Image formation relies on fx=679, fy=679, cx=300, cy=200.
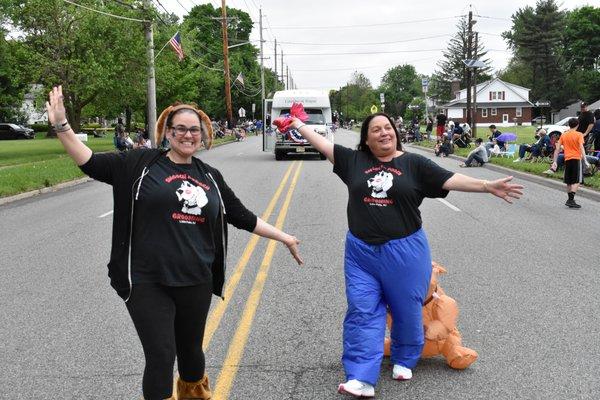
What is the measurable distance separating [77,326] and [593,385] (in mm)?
4000

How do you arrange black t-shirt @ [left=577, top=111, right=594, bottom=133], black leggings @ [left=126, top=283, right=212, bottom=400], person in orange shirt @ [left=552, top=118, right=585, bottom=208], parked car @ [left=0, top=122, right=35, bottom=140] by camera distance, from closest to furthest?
1. black leggings @ [left=126, top=283, right=212, bottom=400]
2. person in orange shirt @ [left=552, top=118, right=585, bottom=208]
3. black t-shirt @ [left=577, top=111, right=594, bottom=133]
4. parked car @ [left=0, top=122, right=35, bottom=140]

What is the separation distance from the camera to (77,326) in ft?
18.8

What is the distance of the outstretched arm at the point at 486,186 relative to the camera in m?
4.23

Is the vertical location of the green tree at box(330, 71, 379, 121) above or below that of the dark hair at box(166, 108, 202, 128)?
above

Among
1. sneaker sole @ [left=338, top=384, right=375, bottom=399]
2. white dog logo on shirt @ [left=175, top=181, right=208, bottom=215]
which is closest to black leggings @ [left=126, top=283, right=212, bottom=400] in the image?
white dog logo on shirt @ [left=175, top=181, right=208, bottom=215]

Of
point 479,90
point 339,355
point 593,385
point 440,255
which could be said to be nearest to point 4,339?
point 339,355

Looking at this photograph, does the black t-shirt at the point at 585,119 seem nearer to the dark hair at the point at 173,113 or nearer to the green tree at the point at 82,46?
the dark hair at the point at 173,113

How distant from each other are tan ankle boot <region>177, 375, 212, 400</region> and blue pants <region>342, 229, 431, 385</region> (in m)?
0.89

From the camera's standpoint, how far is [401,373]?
4.43 metres

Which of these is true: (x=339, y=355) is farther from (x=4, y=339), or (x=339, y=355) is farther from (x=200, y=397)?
(x=4, y=339)

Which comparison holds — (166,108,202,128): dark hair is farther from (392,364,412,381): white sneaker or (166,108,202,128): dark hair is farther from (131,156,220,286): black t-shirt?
(392,364,412,381): white sneaker

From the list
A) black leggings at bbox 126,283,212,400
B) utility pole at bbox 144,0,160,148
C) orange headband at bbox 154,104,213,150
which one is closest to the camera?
black leggings at bbox 126,283,212,400

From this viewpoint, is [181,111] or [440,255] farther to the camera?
[440,255]

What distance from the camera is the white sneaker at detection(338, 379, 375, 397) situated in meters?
4.06
